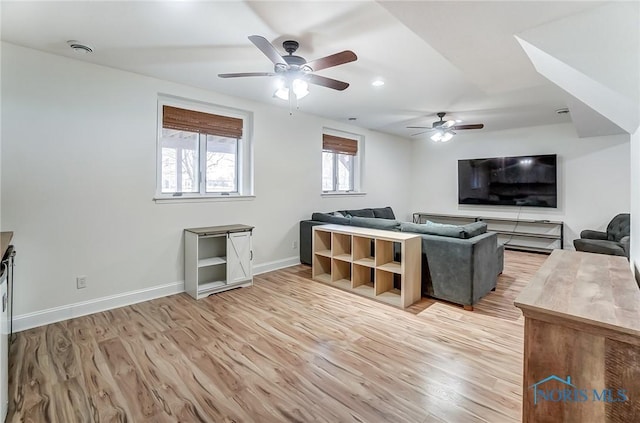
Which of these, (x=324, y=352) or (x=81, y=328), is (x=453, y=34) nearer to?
(x=324, y=352)

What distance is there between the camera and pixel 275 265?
15.1 ft

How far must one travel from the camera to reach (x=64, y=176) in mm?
2873

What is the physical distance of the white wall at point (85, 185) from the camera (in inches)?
105

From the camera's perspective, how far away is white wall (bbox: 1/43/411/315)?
8.77 feet

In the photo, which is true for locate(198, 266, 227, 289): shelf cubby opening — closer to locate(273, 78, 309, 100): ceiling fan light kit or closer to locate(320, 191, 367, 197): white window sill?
locate(320, 191, 367, 197): white window sill

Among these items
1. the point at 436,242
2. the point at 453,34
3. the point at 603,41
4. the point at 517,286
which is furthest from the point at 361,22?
the point at 517,286

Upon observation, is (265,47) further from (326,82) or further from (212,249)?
(212,249)

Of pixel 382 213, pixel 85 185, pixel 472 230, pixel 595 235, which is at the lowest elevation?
pixel 595 235

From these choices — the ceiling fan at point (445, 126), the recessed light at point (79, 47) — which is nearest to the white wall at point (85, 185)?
the recessed light at point (79, 47)

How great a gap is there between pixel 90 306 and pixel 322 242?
8.86ft

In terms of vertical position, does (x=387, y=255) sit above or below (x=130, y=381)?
above

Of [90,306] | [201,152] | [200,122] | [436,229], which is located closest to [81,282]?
[90,306]

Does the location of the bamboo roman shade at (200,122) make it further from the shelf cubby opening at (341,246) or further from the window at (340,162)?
the shelf cubby opening at (341,246)

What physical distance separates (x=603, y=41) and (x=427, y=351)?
2.12 meters
